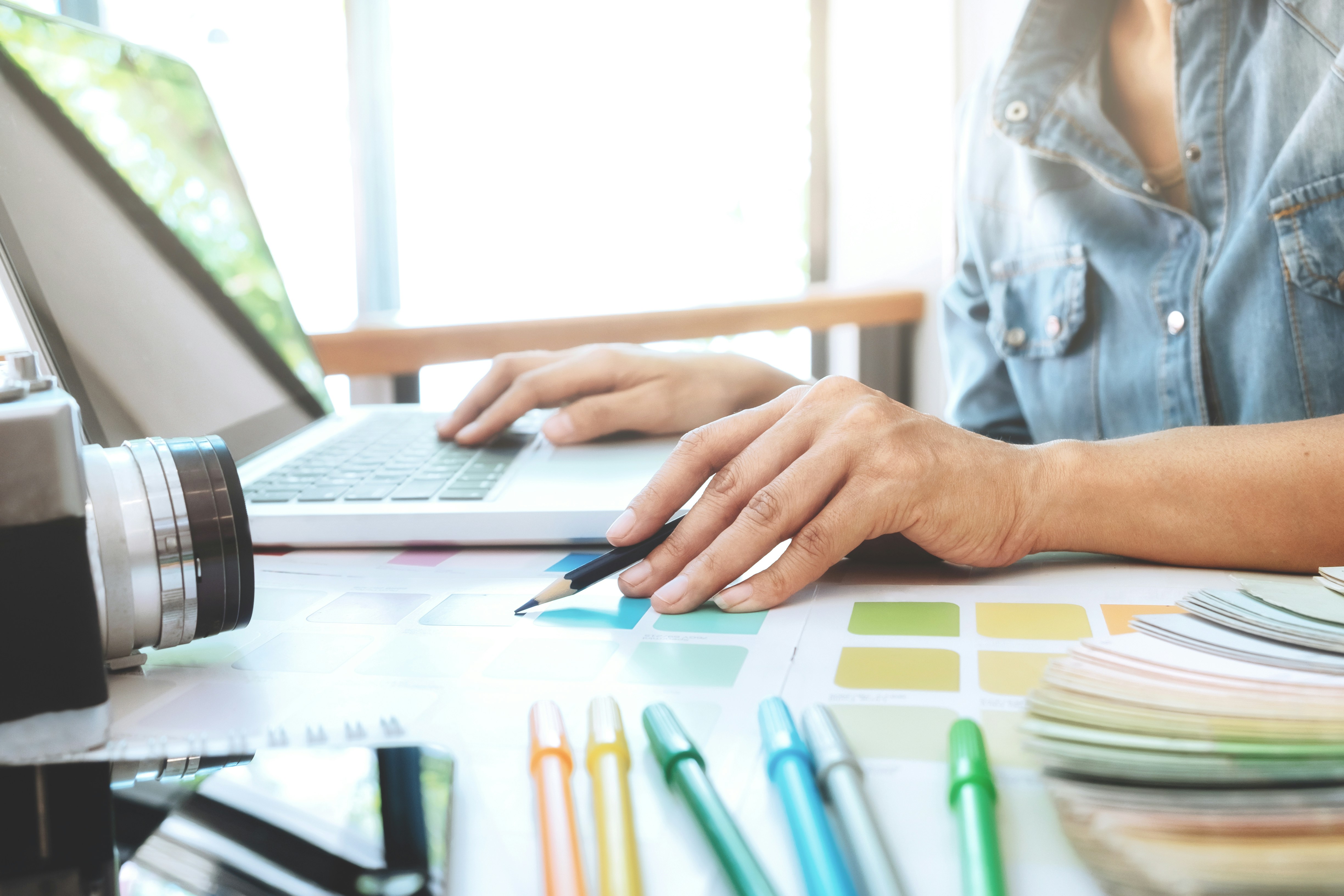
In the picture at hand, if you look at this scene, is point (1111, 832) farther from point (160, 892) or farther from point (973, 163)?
point (973, 163)

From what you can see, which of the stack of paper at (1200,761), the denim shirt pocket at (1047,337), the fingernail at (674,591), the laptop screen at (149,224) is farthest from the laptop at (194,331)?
the denim shirt pocket at (1047,337)

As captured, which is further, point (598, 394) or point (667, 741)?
Answer: point (598, 394)

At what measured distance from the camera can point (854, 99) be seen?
225cm

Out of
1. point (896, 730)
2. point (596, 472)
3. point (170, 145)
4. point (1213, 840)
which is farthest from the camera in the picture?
point (170, 145)

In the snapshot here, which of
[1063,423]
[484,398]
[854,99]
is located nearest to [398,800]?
[484,398]

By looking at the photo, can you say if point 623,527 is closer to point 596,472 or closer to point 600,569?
point 600,569

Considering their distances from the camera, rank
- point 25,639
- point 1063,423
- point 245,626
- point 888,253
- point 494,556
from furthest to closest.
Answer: point 888,253
point 1063,423
point 494,556
point 245,626
point 25,639

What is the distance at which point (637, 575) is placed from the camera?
1.54ft

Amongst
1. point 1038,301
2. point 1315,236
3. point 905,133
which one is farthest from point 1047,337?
point 905,133

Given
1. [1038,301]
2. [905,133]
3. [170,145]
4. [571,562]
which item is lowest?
[571,562]

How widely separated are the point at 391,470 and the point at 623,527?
0.25 metres

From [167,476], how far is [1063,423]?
31.3 inches

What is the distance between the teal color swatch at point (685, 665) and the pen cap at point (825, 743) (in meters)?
0.06

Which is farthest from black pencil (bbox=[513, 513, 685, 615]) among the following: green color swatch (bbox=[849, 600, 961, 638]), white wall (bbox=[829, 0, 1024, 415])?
white wall (bbox=[829, 0, 1024, 415])
